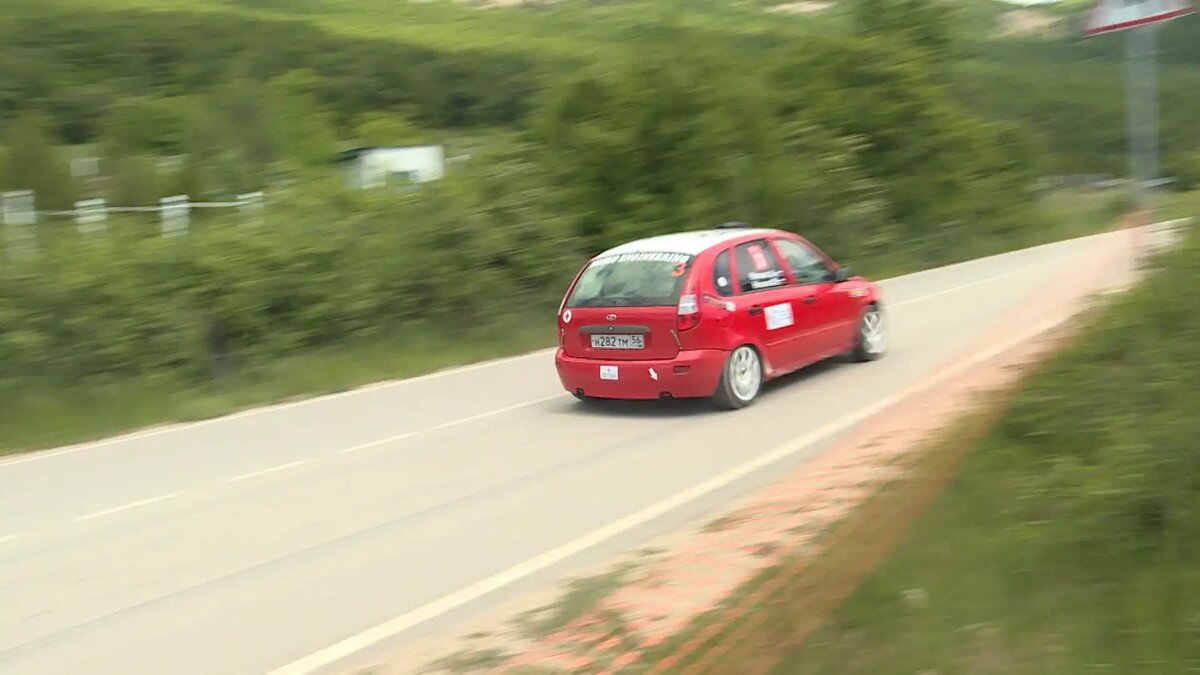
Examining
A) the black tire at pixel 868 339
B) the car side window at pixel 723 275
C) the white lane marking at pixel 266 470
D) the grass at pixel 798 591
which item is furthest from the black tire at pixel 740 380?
the white lane marking at pixel 266 470

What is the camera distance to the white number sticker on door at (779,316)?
11070 millimetres

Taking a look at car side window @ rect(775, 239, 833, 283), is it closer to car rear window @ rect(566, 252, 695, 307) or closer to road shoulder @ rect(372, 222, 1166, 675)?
car rear window @ rect(566, 252, 695, 307)

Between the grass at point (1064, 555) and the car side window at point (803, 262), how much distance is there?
16.0 feet

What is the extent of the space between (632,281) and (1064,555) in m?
6.07

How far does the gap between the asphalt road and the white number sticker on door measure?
2.26 feet

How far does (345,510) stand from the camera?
7953 mm

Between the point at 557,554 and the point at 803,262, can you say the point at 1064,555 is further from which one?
the point at 803,262

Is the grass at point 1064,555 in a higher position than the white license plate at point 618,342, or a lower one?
lower

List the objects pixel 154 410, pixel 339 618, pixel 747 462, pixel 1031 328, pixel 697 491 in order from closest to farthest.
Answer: pixel 339 618, pixel 697 491, pixel 747 462, pixel 154 410, pixel 1031 328

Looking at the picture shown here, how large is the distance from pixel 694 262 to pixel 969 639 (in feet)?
20.8

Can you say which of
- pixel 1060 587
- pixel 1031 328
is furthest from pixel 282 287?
pixel 1060 587

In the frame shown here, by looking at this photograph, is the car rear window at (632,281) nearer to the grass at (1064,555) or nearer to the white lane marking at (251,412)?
the white lane marking at (251,412)

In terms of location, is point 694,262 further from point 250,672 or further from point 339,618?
point 250,672

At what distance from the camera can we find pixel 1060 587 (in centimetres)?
492
